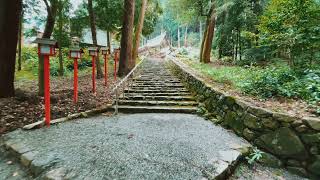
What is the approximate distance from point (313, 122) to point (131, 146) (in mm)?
2971

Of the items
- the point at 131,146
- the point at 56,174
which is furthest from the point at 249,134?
the point at 56,174

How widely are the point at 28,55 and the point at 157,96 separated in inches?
671

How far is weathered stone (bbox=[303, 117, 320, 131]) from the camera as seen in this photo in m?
4.07

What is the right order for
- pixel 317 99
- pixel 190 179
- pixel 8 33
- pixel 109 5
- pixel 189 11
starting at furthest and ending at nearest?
pixel 189 11
pixel 109 5
pixel 8 33
pixel 317 99
pixel 190 179

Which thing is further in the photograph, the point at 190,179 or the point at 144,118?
the point at 144,118

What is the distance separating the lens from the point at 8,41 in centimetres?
709

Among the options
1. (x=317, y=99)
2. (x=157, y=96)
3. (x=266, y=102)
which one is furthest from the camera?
(x=157, y=96)

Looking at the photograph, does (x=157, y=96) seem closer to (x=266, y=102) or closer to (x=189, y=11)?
(x=266, y=102)

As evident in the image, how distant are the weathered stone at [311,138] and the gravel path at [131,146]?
112 centimetres

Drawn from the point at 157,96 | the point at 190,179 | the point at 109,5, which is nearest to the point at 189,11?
the point at 109,5

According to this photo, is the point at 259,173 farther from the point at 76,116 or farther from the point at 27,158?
the point at 76,116

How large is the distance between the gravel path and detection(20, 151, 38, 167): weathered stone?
0.09 m

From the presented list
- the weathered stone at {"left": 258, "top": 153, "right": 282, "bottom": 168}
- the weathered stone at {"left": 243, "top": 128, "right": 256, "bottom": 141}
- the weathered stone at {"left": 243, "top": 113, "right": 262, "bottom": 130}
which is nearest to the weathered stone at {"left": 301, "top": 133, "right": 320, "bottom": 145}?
the weathered stone at {"left": 258, "top": 153, "right": 282, "bottom": 168}

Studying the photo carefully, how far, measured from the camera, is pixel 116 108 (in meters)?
7.18
